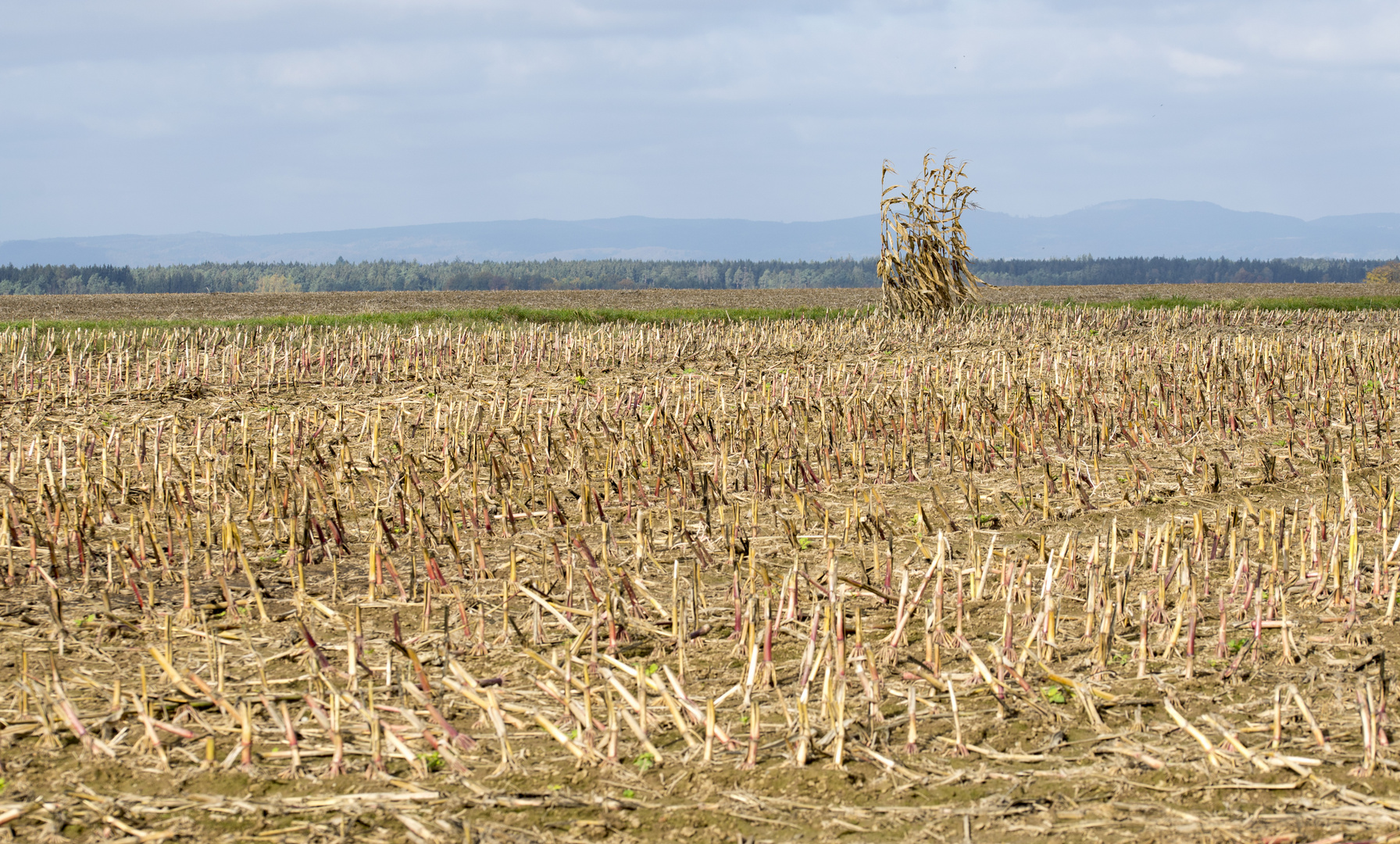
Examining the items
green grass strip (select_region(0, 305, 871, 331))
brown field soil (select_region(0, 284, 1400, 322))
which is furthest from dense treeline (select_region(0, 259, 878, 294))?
green grass strip (select_region(0, 305, 871, 331))

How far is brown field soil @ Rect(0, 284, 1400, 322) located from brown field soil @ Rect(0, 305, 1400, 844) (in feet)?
76.2

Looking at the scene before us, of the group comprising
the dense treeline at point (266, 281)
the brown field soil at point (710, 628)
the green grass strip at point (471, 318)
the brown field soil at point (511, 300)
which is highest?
the dense treeline at point (266, 281)

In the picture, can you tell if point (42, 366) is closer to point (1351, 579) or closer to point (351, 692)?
point (351, 692)

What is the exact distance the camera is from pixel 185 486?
835cm

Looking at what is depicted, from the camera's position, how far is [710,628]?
5.81 metres

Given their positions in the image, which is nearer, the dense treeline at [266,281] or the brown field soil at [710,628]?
the brown field soil at [710,628]

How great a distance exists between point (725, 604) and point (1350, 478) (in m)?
6.07

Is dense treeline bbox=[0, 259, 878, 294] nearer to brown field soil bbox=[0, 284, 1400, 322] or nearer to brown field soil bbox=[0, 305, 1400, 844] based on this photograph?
brown field soil bbox=[0, 284, 1400, 322]

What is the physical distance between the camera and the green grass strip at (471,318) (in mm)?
25172

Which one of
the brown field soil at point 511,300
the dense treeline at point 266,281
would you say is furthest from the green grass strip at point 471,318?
the dense treeline at point 266,281

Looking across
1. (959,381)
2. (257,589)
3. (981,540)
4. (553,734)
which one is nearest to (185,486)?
(257,589)

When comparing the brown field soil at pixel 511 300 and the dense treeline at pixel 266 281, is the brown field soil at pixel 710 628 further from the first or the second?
the dense treeline at pixel 266 281

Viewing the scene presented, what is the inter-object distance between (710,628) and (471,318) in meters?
22.7

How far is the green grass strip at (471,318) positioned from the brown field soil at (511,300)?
336cm
